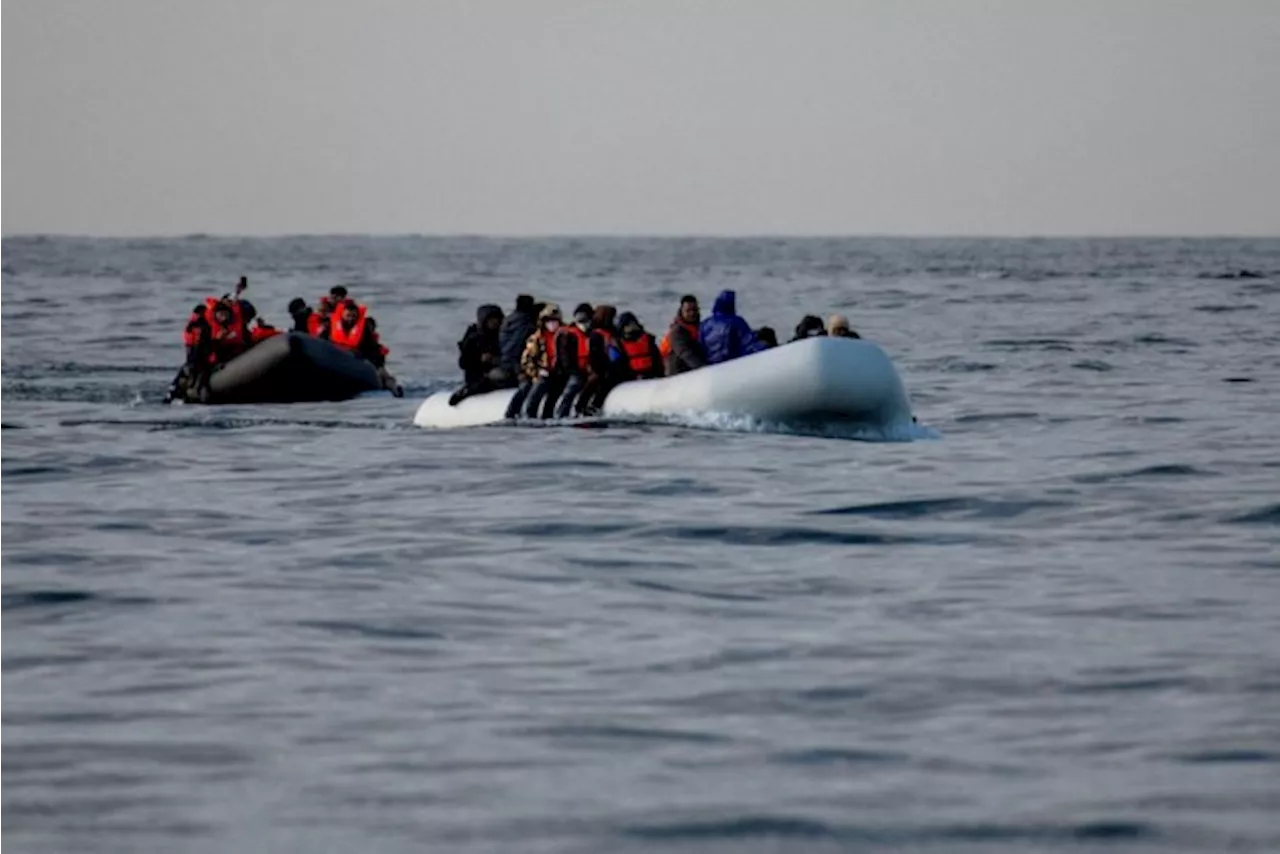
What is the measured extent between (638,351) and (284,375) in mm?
6707

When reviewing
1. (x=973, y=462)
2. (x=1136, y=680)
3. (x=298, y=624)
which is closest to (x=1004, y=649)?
(x=1136, y=680)

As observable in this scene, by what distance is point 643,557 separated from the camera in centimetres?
1723

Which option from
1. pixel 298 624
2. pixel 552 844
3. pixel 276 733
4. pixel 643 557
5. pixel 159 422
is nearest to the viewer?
pixel 552 844

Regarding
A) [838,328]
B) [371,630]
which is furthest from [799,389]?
[371,630]

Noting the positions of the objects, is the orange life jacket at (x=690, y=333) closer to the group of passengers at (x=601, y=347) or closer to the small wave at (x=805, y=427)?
the group of passengers at (x=601, y=347)

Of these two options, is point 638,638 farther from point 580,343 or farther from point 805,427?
point 580,343

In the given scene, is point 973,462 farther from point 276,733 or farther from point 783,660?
point 276,733

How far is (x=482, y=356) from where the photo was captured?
29.1 meters

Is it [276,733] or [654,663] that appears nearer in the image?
[276,733]

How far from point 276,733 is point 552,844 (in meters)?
2.20

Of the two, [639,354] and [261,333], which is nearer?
[639,354]

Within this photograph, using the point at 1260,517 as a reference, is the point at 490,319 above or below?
above

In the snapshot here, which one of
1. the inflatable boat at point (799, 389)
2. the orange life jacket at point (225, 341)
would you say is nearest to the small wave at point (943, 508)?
the inflatable boat at point (799, 389)

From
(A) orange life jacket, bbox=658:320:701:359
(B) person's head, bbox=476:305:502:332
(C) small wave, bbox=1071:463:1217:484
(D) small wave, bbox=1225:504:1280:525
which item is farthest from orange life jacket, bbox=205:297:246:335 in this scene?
(D) small wave, bbox=1225:504:1280:525
